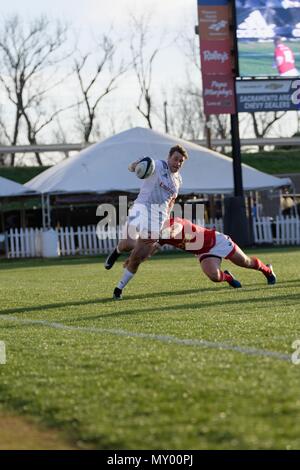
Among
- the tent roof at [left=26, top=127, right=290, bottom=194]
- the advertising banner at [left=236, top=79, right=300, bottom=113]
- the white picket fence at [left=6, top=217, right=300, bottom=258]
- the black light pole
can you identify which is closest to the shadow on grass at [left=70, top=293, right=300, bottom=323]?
the black light pole

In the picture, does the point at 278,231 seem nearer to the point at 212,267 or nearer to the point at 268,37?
the point at 268,37

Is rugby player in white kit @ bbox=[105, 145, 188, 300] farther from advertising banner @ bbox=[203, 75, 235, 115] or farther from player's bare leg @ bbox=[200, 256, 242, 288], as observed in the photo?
advertising banner @ bbox=[203, 75, 235, 115]

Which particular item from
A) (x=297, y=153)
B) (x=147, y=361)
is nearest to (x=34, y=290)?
(x=147, y=361)

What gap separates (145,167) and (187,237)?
50.1 inches

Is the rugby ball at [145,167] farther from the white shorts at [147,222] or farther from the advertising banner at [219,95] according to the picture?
the advertising banner at [219,95]

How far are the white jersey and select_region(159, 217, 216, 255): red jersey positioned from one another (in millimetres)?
203

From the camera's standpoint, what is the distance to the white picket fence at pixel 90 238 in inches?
1224

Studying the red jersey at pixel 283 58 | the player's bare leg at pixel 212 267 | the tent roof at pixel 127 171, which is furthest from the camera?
the tent roof at pixel 127 171

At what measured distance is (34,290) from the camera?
15180 mm

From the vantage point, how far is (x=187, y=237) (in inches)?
506

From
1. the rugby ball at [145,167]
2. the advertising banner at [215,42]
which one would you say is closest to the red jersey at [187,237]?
the rugby ball at [145,167]

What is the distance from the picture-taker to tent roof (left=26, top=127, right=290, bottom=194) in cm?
3027

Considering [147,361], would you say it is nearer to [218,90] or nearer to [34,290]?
[34,290]

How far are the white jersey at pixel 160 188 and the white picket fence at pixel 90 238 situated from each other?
713 inches
